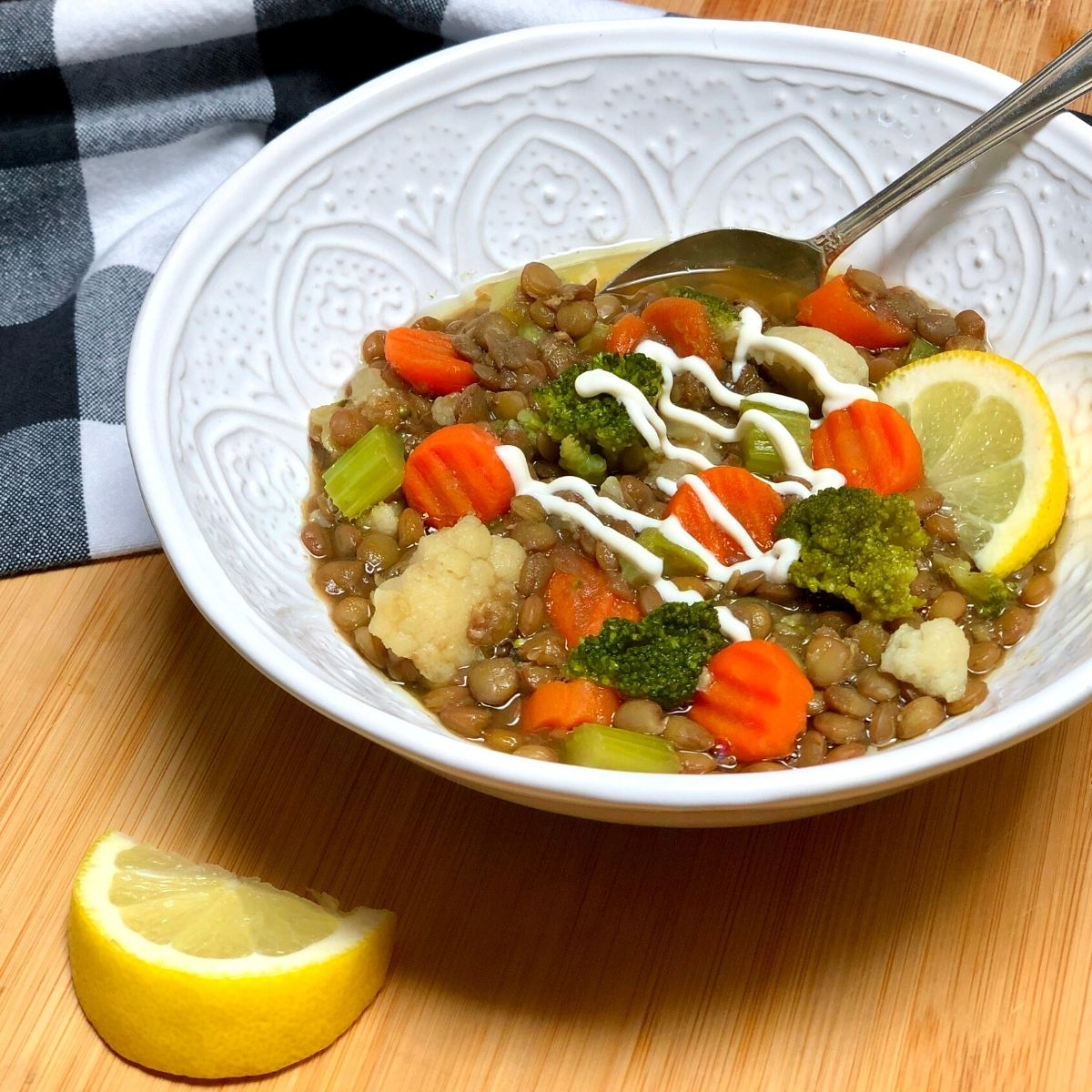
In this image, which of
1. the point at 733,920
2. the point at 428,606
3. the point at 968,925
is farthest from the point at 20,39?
the point at 968,925

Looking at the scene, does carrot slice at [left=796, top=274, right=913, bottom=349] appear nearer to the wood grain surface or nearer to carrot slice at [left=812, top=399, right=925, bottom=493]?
carrot slice at [left=812, top=399, right=925, bottom=493]

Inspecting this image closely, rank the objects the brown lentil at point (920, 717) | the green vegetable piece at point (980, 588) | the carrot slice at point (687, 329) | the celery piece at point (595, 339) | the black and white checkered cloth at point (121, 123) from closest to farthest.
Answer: the brown lentil at point (920, 717) < the green vegetable piece at point (980, 588) < the carrot slice at point (687, 329) < the celery piece at point (595, 339) < the black and white checkered cloth at point (121, 123)

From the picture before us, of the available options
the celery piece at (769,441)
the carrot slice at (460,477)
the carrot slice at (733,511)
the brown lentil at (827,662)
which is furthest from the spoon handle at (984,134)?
the brown lentil at (827,662)

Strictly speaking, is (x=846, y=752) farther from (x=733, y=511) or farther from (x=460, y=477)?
(x=460, y=477)

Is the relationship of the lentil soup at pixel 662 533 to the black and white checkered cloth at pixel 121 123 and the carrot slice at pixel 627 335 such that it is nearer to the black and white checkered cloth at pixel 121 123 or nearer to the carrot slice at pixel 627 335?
the carrot slice at pixel 627 335

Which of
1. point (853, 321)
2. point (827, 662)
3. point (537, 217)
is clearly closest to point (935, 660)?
point (827, 662)

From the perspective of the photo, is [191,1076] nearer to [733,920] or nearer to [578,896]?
[578,896]
